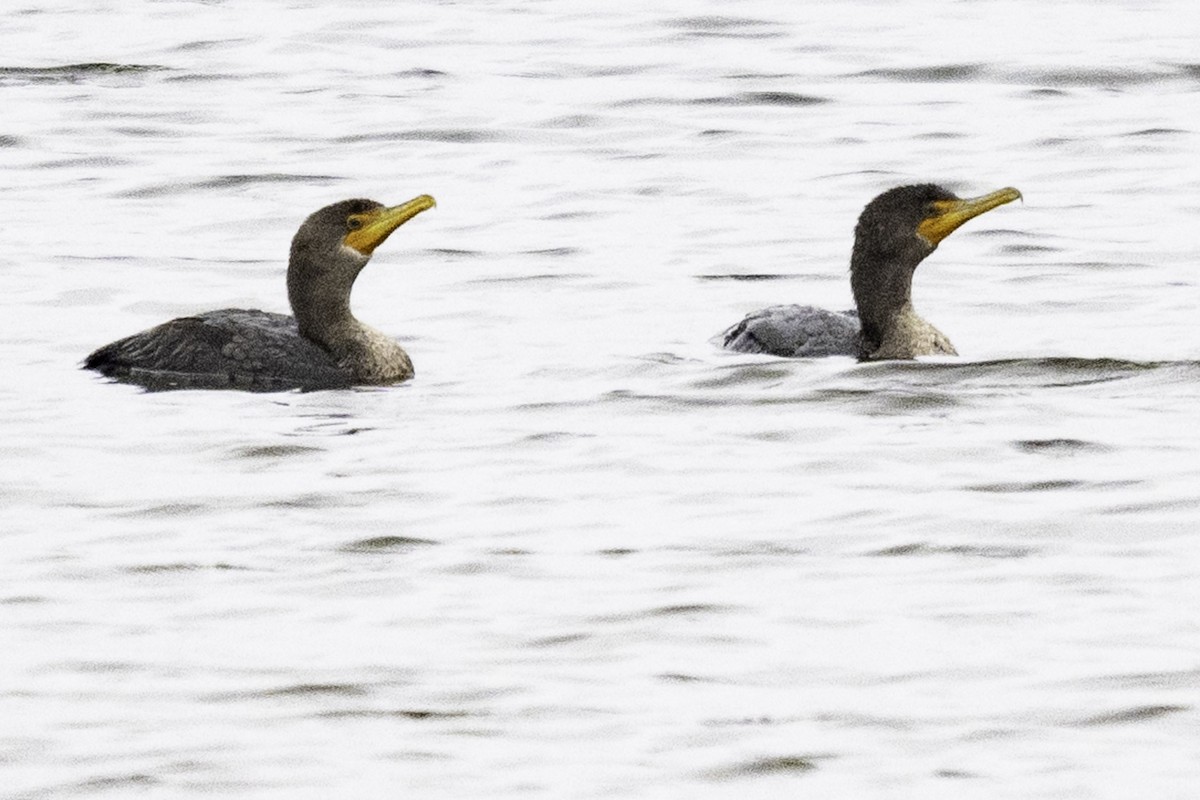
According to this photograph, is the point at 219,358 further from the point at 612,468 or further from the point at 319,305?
the point at 612,468

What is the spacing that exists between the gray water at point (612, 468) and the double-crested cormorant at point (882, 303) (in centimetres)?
29

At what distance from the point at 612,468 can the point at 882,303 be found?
287 cm

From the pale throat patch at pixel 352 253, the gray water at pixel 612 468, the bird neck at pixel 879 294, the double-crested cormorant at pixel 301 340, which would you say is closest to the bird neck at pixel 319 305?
the double-crested cormorant at pixel 301 340

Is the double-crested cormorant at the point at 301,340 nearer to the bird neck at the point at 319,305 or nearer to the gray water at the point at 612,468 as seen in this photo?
the bird neck at the point at 319,305

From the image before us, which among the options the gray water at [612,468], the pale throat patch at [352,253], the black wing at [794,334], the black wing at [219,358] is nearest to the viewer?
the gray water at [612,468]

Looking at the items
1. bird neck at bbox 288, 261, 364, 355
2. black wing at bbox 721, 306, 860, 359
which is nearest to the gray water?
black wing at bbox 721, 306, 860, 359

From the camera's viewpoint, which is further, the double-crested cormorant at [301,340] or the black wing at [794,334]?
the black wing at [794,334]

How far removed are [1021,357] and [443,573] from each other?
4.60m

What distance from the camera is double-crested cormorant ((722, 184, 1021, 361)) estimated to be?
1362cm

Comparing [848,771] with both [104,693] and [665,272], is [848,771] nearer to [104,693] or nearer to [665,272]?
[104,693]

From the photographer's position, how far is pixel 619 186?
19.5 metres

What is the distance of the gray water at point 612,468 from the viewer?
8.00 m

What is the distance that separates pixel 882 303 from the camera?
13867 mm

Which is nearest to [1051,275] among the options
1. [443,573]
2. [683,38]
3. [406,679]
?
[443,573]
